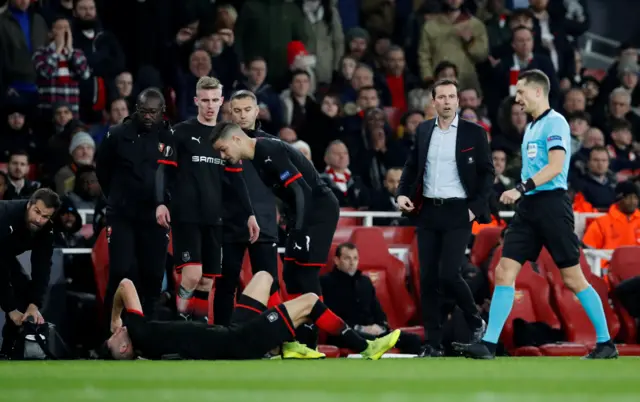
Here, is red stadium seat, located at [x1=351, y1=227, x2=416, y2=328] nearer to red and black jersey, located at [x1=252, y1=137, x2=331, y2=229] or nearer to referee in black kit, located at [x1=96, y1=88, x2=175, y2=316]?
referee in black kit, located at [x1=96, y1=88, x2=175, y2=316]

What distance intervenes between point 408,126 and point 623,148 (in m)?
3.29

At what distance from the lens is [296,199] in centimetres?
1010

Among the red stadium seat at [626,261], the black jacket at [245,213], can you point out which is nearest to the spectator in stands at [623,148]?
the red stadium seat at [626,261]

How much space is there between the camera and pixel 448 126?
36.9 ft

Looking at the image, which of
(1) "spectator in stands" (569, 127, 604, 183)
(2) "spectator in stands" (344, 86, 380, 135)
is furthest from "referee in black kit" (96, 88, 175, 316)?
(1) "spectator in stands" (569, 127, 604, 183)

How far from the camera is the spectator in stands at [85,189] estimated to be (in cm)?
1404

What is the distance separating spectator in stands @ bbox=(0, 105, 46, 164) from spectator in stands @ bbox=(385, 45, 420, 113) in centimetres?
513

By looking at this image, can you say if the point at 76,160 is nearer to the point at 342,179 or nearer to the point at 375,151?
the point at 342,179

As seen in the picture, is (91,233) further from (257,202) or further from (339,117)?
(339,117)

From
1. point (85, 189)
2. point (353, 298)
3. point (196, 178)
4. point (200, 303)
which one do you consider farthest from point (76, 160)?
point (200, 303)

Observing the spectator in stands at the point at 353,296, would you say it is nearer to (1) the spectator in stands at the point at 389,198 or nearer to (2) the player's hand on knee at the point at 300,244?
(1) the spectator in stands at the point at 389,198

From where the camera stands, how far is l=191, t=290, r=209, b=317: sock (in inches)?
442

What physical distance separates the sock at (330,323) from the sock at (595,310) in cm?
183

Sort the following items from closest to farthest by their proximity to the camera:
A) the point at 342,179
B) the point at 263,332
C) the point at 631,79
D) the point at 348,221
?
the point at 263,332, the point at 348,221, the point at 342,179, the point at 631,79
